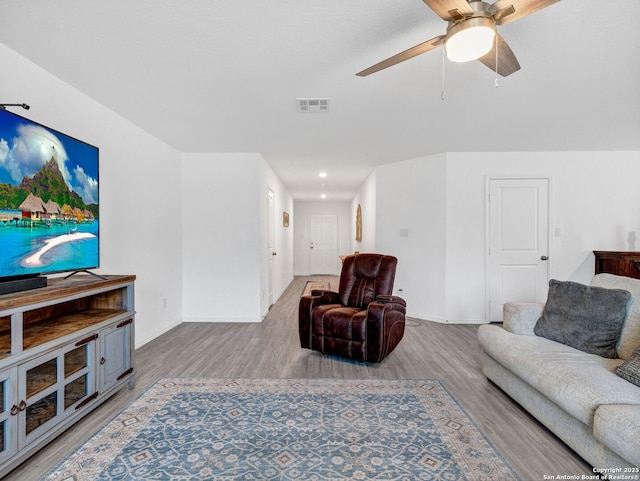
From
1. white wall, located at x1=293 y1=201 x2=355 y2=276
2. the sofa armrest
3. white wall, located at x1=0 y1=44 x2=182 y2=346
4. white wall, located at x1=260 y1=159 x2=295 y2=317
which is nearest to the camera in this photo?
white wall, located at x1=0 y1=44 x2=182 y2=346

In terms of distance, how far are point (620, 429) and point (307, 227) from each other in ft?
28.4

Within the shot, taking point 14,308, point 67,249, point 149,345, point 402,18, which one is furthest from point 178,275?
point 402,18

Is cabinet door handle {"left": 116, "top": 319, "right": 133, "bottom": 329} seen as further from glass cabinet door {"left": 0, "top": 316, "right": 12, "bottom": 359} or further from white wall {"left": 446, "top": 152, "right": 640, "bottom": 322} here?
white wall {"left": 446, "top": 152, "right": 640, "bottom": 322}

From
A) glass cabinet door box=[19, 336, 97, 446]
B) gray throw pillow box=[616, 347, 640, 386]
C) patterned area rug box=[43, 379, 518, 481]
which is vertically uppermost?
gray throw pillow box=[616, 347, 640, 386]

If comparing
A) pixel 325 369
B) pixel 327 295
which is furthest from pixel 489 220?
pixel 325 369

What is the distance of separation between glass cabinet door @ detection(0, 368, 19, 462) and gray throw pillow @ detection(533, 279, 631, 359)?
325 cm

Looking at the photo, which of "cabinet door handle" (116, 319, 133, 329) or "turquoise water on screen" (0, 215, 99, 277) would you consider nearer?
"turquoise water on screen" (0, 215, 99, 277)

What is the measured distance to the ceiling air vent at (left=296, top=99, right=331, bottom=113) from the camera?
2.66 m

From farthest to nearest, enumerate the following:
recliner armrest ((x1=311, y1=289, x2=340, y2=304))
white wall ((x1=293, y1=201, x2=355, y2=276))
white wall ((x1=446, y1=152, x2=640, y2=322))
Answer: white wall ((x1=293, y1=201, x2=355, y2=276)), white wall ((x1=446, y1=152, x2=640, y2=322)), recliner armrest ((x1=311, y1=289, x2=340, y2=304))

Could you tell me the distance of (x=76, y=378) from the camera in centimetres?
183

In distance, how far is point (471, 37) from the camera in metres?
1.40

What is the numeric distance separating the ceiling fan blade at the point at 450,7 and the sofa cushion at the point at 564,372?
75.4 inches

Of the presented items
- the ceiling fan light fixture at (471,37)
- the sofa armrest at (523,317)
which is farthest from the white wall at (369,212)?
the ceiling fan light fixture at (471,37)

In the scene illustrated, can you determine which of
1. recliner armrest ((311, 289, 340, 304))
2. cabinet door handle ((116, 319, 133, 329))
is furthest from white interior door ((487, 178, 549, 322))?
cabinet door handle ((116, 319, 133, 329))
